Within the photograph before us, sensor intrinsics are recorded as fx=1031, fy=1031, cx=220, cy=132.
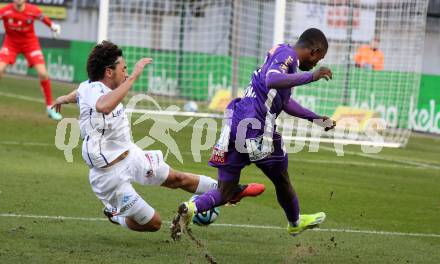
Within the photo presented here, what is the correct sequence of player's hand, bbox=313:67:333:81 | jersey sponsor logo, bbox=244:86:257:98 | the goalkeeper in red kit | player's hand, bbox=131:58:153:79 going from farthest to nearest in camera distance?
the goalkeeper in red kit
jersey sponsor logo, bbox=244:86:257:98
player's hand, bbox=313:67:333:81
player's hand, bbox=131:58:153:79

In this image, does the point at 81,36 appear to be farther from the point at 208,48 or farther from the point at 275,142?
the point at 275,142

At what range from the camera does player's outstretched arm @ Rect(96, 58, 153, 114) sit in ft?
28.3

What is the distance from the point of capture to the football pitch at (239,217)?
9.40 metres

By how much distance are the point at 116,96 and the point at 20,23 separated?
13931 millimetres

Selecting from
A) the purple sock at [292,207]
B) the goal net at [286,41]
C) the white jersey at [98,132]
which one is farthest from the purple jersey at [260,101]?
the goal net at [286,41]

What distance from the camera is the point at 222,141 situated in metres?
9.68

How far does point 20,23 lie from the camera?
22.0 m

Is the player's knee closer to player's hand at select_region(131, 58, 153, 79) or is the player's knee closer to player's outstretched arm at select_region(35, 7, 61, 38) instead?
player's hand at select_region(131, 58, 153, 79)

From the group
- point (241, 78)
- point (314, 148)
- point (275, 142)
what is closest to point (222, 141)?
point (275, 142)

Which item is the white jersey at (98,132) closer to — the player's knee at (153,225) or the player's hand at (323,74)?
the player's knee at (153,225)

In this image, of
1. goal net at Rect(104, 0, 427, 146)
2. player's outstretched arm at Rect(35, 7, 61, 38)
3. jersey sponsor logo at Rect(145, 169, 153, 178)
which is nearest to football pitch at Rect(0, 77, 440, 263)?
jersey sponsor logo at Rect(145, 169, 153, 178)

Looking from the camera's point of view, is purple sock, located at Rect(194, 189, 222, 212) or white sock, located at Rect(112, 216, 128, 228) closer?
purple sock, located at Rect(194, 189, 222, 212)

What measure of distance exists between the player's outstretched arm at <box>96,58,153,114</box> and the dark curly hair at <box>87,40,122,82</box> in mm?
505

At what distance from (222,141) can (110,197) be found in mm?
1174
